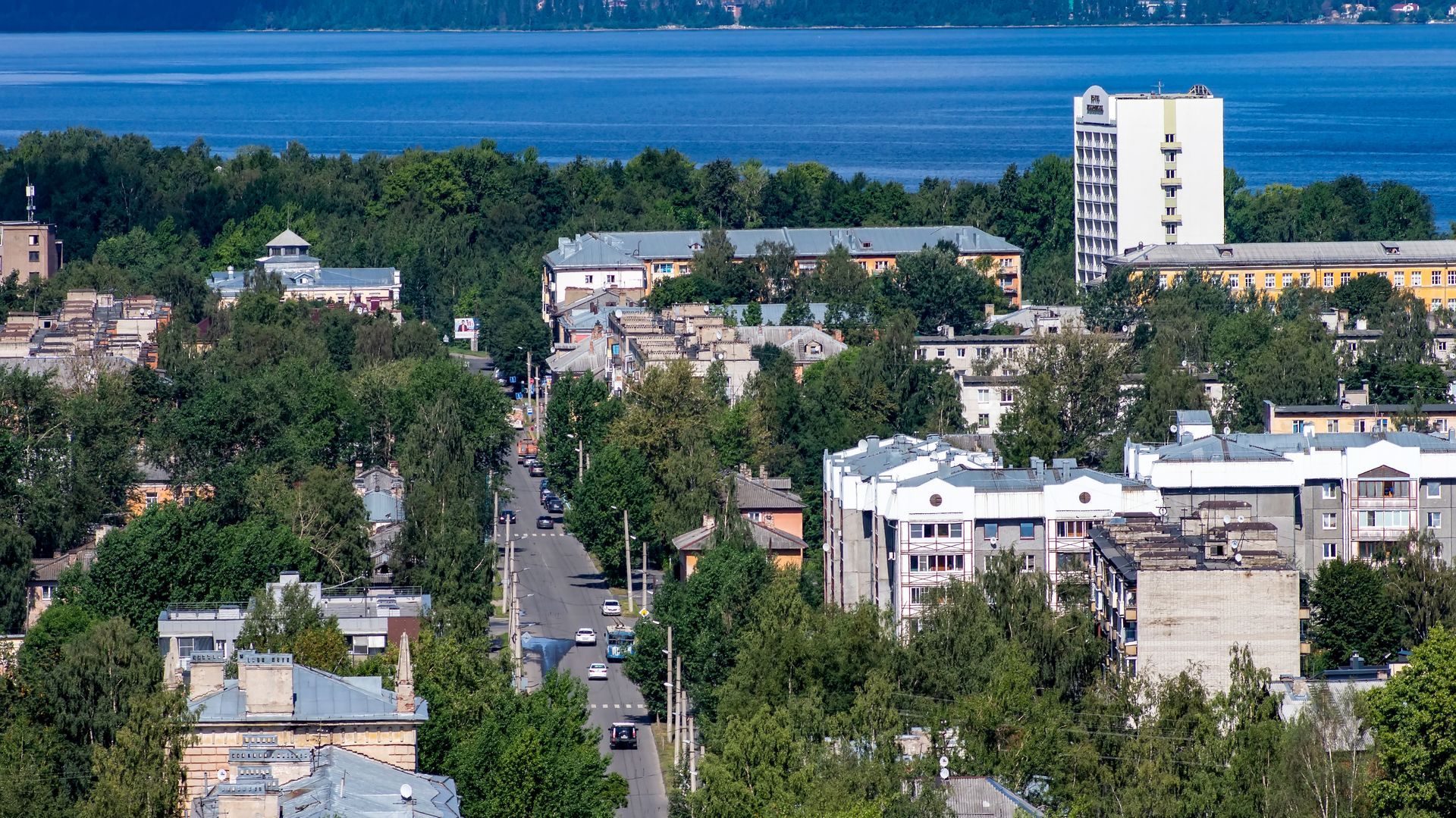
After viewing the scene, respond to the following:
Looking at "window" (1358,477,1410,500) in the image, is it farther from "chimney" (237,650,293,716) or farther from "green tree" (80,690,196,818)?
"green tree" (80,690,196,818)

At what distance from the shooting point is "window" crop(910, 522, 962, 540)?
177 ft

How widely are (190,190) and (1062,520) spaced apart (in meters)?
83.7

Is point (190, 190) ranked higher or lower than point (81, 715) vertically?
higher

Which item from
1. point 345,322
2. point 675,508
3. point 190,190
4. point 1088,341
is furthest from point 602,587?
point 190,190

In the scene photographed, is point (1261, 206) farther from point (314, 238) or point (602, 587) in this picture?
point (602, 587)

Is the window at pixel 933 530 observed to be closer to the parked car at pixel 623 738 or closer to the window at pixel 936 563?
the window at pixel 936 563

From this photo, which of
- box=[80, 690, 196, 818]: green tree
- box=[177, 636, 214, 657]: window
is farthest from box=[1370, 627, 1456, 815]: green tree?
box=[177, 636, 214, 657]: window

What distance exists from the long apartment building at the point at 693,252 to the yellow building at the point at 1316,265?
6941 mm

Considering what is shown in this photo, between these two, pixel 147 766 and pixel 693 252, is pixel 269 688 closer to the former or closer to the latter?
pixel 147 766

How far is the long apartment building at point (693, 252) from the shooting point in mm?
108875

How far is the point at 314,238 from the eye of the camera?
405 ft

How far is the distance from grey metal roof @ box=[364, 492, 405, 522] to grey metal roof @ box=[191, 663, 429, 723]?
2740 centimetres

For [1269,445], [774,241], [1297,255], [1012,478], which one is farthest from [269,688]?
[774,241]

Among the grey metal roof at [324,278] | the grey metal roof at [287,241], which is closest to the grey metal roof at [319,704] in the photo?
the grey metal roof at [324,278]
